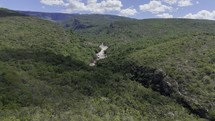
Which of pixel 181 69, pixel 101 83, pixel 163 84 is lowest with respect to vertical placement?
pixel 163 84

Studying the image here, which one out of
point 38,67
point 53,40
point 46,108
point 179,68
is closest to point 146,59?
point 179,68

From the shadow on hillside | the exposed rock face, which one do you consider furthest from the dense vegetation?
the exposed rock face

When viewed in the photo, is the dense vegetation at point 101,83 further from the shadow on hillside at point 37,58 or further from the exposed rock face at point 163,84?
the exposed rock face at point 163,84

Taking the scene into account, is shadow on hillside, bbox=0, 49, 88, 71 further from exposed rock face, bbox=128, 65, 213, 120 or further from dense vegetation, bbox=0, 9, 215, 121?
exposed rock face, bbox=128, 65, 213, 120

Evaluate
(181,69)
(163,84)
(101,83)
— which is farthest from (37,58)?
(181,69)

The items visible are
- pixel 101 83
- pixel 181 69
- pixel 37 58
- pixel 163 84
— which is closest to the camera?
pixel 101 83

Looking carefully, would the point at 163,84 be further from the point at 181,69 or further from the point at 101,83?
the point at 101,83
